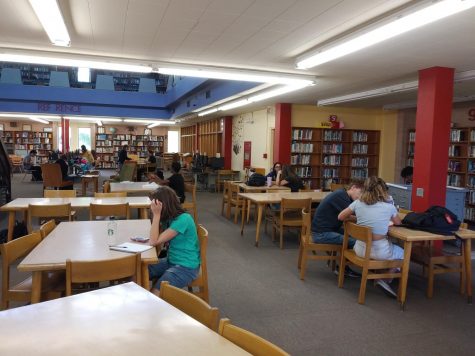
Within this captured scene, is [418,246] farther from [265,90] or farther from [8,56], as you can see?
[8,56]

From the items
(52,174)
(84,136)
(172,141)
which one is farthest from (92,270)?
(172,141)

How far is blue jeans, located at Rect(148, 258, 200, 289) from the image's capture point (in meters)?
3.00

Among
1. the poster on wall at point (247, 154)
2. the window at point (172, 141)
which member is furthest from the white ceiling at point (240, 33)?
the window at point (172, 141)

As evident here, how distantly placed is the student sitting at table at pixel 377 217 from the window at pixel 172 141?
19.7 m

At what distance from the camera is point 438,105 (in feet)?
17.5

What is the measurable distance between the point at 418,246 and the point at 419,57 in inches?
98.0

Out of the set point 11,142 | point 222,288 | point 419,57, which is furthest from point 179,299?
point 11,142

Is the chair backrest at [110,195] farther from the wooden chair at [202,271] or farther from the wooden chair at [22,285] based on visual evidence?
the wooden chair at [202,271]

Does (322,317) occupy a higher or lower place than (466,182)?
lower

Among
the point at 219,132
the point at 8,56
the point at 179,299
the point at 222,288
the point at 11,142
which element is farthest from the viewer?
the point at 11,142

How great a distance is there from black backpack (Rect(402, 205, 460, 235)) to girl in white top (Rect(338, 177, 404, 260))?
0.27 meters

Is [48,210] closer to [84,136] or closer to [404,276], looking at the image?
[404,276]

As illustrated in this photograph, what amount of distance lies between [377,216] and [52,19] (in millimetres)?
3838

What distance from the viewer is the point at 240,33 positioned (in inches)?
168
